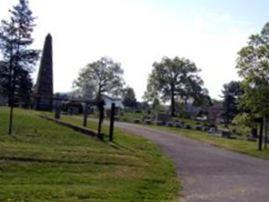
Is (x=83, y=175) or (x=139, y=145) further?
(x=139, y=145)

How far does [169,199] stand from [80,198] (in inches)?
79.7

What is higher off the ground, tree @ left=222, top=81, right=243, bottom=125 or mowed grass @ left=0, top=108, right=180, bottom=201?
tree @ left=222, top=81, right=243, bottom=125

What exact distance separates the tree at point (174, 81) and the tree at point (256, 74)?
219 feet

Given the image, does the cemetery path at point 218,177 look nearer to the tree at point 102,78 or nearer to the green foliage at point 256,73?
the green foliage at point 256,73

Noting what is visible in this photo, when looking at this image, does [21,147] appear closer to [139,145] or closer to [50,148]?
[50,148]

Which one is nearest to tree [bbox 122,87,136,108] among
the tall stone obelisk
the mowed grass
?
the tall stone obelisk

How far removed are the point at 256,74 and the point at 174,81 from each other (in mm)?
68463

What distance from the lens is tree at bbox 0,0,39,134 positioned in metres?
33.2

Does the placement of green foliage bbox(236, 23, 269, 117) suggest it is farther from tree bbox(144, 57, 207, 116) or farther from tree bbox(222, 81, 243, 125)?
tree bbox(144, 57, 207, 116)

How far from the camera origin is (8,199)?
1036 cm

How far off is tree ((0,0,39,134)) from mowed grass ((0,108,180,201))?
43.2 ft

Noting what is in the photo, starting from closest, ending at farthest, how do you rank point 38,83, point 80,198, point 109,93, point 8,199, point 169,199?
point 8,199 < point 80,198 < point 169,199 < point 38,83 < point 109,93

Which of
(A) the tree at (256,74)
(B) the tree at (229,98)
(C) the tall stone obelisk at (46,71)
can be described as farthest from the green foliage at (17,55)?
(B) the tree at (229,98)

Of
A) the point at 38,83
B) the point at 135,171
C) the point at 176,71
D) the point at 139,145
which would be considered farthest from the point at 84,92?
the point at 135,171
